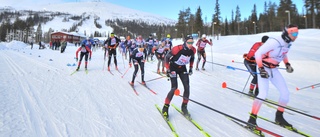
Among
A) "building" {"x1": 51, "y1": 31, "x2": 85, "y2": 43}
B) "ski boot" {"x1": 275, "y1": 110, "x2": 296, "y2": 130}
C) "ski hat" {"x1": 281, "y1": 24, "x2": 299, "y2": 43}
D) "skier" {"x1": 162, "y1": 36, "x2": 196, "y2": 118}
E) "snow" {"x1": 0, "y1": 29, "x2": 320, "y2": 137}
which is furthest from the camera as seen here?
"building" {"x1": 51, "y1": 31, "x2": 85, "y2": 43}

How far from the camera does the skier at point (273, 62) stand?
454 centimetres

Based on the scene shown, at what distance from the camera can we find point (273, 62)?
190 inches

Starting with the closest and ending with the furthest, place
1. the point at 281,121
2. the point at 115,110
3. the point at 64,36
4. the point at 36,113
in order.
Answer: the point at 281,121, the point at 36,113, the point at 115,110, the point at 64,36

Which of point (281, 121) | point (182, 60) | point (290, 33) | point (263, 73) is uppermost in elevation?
point (290, 33)

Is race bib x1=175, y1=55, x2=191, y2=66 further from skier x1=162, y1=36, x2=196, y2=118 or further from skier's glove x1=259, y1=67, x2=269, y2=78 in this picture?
skier's glove x1=259, y1=67, x2=269, y2=78

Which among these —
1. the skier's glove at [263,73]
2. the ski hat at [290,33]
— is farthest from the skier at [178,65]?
the ski hat at [290,33]

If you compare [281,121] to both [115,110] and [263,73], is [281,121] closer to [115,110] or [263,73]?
[263,73]

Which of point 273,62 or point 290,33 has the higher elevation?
point 290,33

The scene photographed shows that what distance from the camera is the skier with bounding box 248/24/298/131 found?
454 cm

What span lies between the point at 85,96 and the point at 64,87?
1.75 metres

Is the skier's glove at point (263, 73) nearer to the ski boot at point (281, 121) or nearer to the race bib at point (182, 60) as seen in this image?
the ski boot at point (281, 121)

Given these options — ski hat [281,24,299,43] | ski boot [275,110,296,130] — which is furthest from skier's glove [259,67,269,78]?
ski boot [275,110,296,130]

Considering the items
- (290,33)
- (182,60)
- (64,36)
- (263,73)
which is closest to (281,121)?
(263,73)

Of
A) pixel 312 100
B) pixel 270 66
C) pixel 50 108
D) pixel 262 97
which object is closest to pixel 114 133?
pixel 50 108
